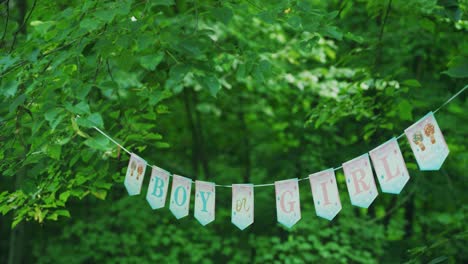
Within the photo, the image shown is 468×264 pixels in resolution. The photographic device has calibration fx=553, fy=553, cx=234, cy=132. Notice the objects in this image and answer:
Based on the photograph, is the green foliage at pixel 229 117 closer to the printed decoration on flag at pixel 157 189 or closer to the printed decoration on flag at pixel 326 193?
the printed decoration on flag at pixel 157 189

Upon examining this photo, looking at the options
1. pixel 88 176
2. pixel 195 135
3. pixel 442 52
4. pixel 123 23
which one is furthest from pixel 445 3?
pixel 195 135

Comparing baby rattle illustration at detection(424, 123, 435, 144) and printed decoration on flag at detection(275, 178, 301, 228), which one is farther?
printed decoration on flag at detection(275, 178, 301, 228)

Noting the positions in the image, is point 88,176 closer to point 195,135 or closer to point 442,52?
point 195,135

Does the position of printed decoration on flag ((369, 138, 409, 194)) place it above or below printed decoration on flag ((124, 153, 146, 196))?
above

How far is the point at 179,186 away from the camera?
2.26 meters

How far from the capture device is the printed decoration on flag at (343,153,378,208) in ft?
6.29

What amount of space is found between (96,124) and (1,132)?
70cm

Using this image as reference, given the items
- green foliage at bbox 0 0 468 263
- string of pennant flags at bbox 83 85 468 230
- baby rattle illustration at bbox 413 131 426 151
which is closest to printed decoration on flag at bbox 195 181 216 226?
string of pennant flags at bbox 83 85 468 230

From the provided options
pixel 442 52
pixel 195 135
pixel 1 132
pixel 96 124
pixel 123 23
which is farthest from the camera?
pixel 195 135

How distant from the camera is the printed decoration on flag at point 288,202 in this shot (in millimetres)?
2121

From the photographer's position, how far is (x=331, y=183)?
2035 mm

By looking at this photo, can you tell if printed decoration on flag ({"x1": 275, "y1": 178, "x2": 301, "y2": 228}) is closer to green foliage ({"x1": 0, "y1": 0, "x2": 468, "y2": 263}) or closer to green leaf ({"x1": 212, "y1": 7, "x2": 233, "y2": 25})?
green foliage ({"x1": 0, "y1": 0, "x2": 468, "y2": 263})

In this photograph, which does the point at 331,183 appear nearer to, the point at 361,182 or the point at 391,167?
the point at 361,182

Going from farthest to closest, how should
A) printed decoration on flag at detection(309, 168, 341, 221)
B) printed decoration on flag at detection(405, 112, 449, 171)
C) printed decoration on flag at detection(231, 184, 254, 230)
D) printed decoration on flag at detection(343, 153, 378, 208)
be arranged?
printed decoration on flag at detection(231, 184, 254, 230)
printed decoration on flag at detection(309, 168, 341, 221)
printed decoration on flag at detection(343, 153, 378, 208)
printed decoration on flag at detection(405, 112, 449, 171)
